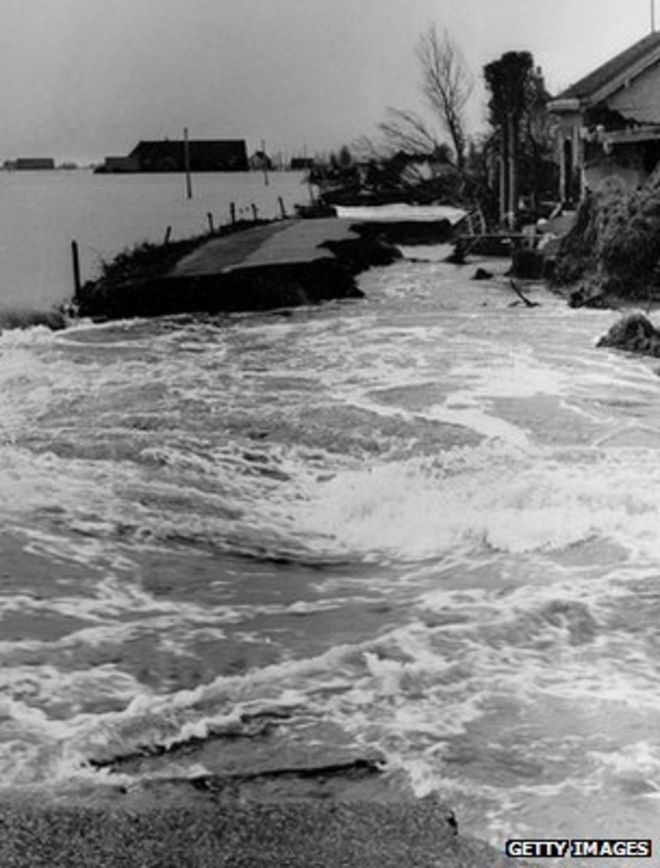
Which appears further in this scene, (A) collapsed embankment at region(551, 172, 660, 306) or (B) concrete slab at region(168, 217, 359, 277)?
(B) concrete slab at region(168, 217, 359, 277)

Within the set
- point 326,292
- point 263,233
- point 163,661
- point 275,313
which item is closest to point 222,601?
point 163,661

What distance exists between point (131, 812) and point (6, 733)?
1.15m

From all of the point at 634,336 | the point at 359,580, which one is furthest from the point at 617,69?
the point at 359,580

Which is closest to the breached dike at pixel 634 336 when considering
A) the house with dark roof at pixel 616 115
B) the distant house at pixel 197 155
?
the house with dark roof at pixel 616 115

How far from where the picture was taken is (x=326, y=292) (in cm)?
2973

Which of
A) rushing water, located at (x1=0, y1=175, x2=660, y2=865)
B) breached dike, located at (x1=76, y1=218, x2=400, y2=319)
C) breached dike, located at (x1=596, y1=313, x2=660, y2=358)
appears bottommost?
rushing water, located at (x1=0, y1=175, x2=660, y2=865)

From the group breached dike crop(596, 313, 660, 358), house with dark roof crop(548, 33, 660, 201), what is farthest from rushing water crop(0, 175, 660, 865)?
house with dark roof crop(548, 33, 660, 201)

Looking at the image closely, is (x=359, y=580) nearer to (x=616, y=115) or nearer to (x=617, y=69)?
(x=616, y=115)

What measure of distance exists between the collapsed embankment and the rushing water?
7.30m

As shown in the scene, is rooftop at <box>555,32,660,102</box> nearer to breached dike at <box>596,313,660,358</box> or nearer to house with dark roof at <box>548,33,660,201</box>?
house with dark roof at <box>548,33,660,201</box>

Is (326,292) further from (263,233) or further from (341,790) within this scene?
(341,790)

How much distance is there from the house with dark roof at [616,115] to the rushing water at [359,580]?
450 inches

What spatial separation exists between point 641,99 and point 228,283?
13095 mm

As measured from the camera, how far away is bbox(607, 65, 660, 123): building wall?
106ft
